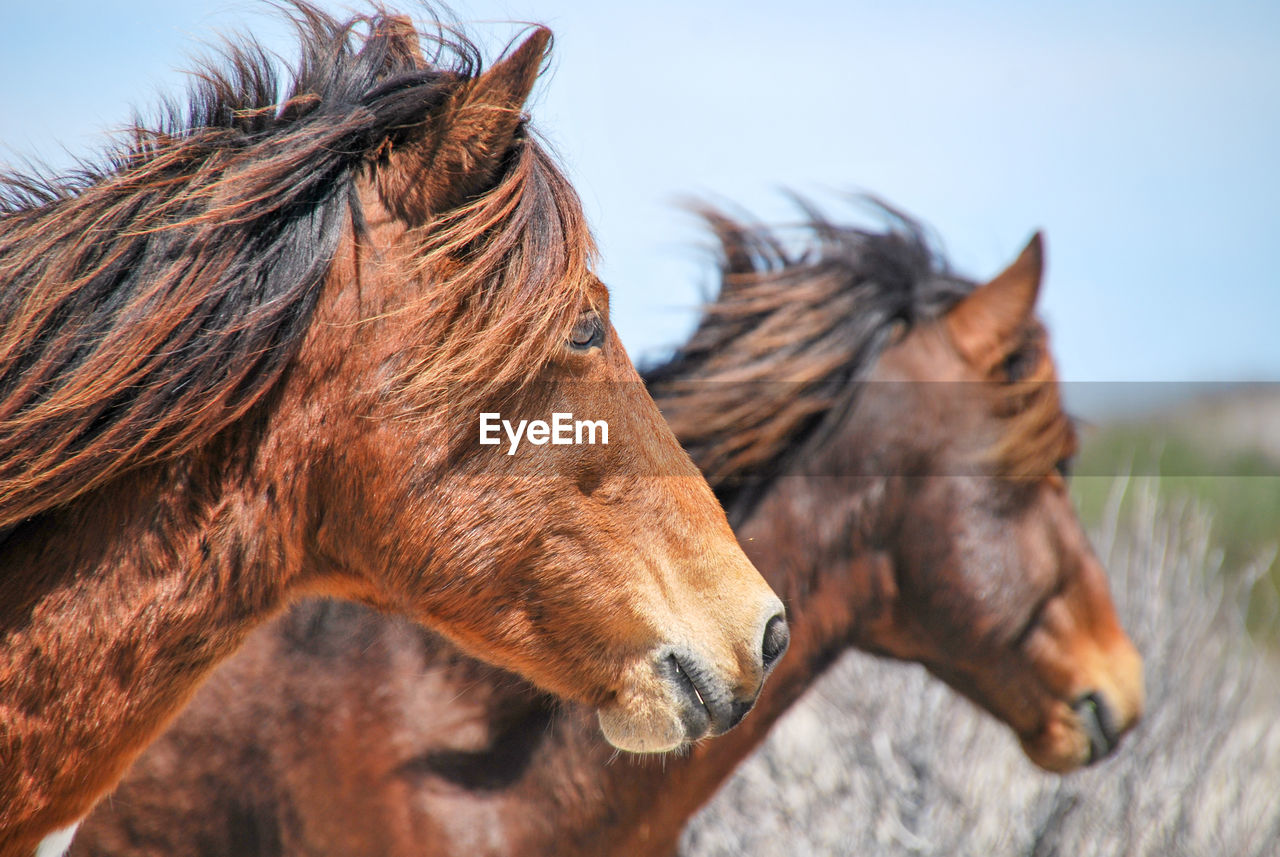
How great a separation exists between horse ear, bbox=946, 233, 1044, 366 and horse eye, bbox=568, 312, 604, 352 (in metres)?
1.57

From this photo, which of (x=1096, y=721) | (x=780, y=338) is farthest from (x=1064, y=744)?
(x=780, y=338)

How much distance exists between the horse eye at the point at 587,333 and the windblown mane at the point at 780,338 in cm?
108

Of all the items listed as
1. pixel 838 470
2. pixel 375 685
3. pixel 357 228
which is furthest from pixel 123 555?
pixel 838 470

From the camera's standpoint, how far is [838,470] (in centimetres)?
279

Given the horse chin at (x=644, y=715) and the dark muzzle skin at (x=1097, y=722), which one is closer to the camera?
the horse chin at (x=644, y=715)

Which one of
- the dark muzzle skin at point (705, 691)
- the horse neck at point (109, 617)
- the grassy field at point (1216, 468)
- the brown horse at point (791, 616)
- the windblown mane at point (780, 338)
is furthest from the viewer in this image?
the grassy field at point (1216, 468)

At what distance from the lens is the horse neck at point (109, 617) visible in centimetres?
139

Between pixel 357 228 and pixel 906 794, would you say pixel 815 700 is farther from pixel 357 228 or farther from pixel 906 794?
pixel 357 228

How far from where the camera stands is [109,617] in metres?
1.41

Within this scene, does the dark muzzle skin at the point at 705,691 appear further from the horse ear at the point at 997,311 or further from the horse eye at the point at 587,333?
the horse ear at the point at 997,311

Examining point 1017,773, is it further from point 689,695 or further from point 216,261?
point 216,261

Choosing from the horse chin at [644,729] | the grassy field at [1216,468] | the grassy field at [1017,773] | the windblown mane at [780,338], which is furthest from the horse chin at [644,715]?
the grassy field at [1216,468]

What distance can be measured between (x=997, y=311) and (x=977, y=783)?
2.29m

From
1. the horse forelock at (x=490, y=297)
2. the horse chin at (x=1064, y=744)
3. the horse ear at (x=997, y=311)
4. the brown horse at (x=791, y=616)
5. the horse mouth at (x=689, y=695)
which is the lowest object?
the horse chin at (x=1064, y=744)
